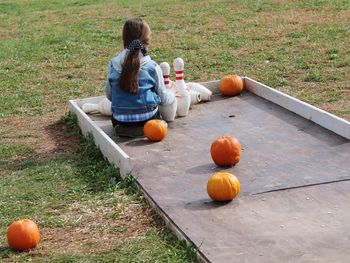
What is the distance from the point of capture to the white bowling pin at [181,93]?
7824 mm

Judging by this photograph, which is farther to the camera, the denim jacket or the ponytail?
the denim jacket

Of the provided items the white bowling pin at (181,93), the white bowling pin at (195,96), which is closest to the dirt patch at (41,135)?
the white bowling pin at (181,93)

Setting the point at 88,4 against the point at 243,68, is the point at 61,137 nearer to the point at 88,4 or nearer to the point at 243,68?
the point at 243,68

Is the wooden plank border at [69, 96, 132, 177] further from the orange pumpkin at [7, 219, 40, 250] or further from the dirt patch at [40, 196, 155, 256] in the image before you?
the orange pumpkin at [7, 219, 40, 250]

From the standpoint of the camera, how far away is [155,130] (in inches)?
277

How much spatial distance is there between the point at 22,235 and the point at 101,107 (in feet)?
10.7

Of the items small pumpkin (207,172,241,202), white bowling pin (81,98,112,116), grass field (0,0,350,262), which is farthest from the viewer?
white bowling pin (81,98,112,116)

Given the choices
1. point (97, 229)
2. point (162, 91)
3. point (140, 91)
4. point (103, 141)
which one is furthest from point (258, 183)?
point (162, 91)

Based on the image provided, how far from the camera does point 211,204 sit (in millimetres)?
5500

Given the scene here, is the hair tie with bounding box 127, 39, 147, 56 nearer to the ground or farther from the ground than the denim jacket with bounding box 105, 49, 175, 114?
farther from the ground

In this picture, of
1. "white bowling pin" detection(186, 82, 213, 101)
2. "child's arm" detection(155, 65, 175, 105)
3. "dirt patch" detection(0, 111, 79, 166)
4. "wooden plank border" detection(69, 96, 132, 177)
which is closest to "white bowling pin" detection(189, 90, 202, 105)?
"white bowling pin" detection(186, 82, 213, 101)

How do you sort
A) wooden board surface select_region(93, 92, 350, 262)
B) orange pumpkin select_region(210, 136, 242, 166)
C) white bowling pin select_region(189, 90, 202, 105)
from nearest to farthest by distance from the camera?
wooden board surface select_region(93, 92, 350, 262) < orange pumpkin select_region(210, 136, 242, 166) < white bowling pin select_region(189, 90, 202, 105)

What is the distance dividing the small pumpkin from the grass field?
46 centimetres

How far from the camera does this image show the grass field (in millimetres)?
5293
